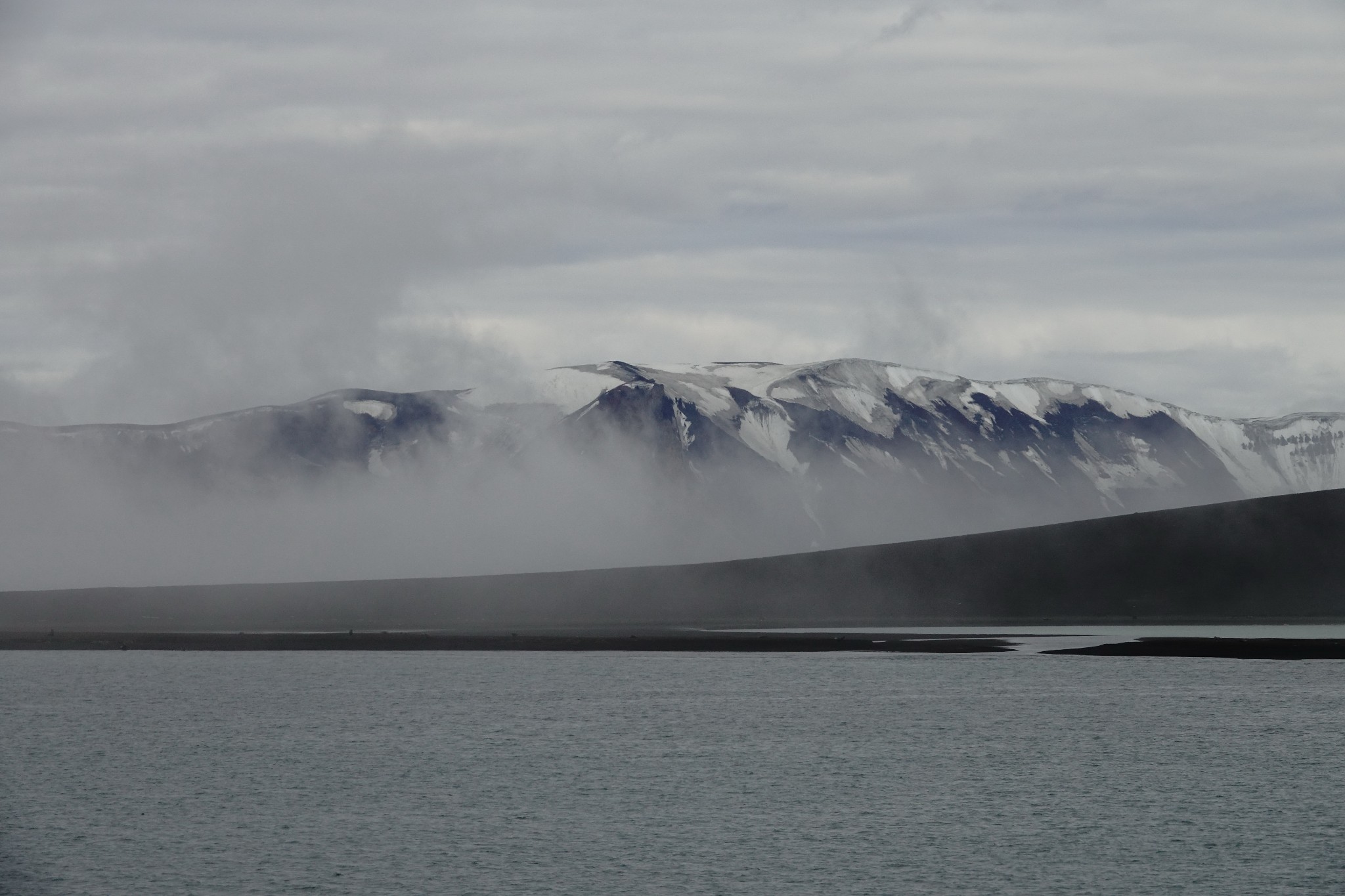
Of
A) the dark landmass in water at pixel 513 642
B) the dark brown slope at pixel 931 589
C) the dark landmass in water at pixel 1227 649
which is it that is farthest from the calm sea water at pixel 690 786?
the dark brown slope at pixel 931 589

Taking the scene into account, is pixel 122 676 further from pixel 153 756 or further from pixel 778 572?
pixel 778 572

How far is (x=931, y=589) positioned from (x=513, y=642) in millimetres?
46201

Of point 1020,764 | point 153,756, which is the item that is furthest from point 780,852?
point 153,756

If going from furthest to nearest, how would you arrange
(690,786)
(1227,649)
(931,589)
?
(931,589) < (1227,649) < (690,786)

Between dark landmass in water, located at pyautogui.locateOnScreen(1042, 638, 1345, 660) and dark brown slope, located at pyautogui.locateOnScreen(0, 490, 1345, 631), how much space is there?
29.4 meters

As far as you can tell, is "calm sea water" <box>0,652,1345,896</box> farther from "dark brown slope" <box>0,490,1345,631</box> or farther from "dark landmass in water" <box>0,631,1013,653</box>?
"dark brown slope" <box>0,490,1345,631</box>

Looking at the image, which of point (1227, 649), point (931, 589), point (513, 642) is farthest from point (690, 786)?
point (931, 589)

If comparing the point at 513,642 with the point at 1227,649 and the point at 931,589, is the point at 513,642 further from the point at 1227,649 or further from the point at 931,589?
the point at 1227,649

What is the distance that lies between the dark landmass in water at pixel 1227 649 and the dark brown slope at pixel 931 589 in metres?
29.4

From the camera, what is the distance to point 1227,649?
9662cm

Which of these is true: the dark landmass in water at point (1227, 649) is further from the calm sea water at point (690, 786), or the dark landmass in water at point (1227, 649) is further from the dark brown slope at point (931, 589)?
the dark brown slope at point (931, 589)

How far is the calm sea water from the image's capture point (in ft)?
116

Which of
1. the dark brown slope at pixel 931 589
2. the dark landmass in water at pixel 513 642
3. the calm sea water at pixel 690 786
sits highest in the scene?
the dark brown slope at pixel 931 589

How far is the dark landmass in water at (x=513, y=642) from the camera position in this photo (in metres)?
107
